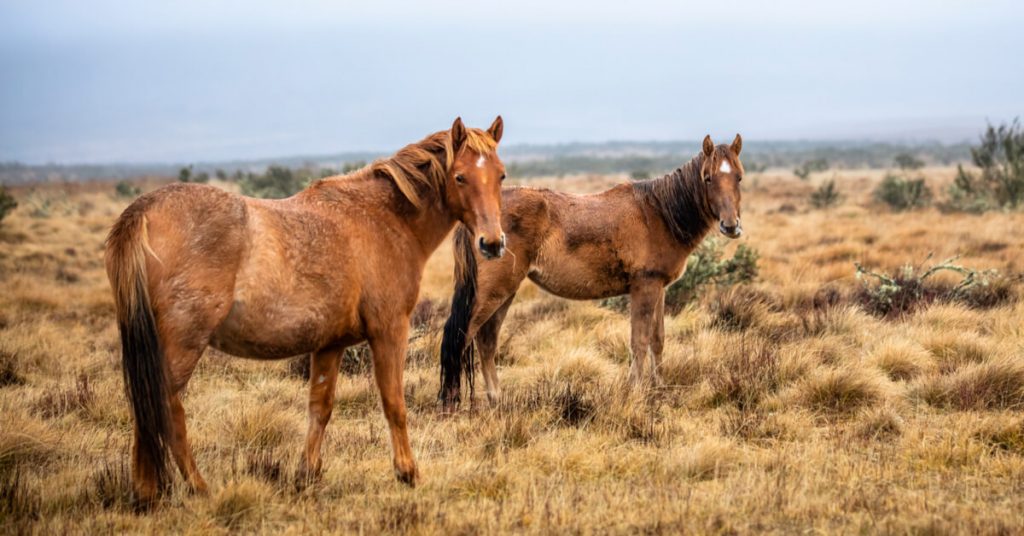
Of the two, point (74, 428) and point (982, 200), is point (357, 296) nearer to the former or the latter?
point (74, 428)

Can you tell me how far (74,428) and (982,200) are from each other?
21.6 metres

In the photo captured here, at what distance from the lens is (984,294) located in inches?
394

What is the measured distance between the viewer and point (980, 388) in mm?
6309

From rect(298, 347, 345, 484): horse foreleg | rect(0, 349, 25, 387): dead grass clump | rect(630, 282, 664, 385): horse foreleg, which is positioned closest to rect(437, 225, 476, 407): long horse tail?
rect(630, 282, 664, 385): horse foreleg

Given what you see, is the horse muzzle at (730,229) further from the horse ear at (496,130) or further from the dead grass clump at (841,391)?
the horse ear at (496,130)

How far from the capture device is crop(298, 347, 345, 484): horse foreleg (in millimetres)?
5086

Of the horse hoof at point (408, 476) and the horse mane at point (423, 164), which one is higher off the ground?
the horse mane at point (423, 164)

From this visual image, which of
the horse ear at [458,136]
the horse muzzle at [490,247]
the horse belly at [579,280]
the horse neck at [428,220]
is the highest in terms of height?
the horse ear at [458,136]

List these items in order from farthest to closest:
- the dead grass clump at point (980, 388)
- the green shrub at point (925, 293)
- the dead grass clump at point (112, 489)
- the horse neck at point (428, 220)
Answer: the green shrub at point (925, 293)
the dead grass clump at point (980, 388)
the horse neck at point (428, 220)
the dead grass clump at point (112, 489)

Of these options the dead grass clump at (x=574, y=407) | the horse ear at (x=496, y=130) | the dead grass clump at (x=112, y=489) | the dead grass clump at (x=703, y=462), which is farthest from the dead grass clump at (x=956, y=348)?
the dead grass clump at (x=112, y=489)

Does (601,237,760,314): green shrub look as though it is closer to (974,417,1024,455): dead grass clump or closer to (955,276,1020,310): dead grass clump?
(955,276,1020,310): dead grass clump

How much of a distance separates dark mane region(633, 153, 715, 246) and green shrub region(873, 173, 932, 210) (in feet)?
59.2

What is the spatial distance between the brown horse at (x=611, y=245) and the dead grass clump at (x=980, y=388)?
196 centimetres

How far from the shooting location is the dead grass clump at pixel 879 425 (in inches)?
225
